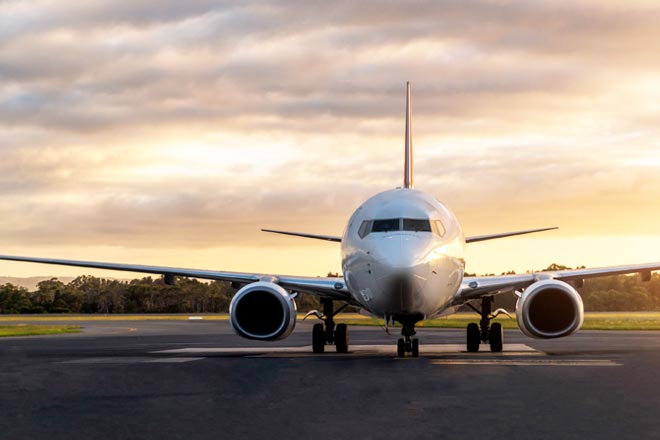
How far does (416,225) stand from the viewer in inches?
720

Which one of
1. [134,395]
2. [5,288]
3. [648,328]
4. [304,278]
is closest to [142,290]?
[5,288]

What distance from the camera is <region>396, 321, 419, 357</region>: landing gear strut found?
19.1 m

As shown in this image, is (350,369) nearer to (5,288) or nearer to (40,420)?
(40,420)

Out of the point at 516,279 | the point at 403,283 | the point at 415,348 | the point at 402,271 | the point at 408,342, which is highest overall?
the point at 516,279

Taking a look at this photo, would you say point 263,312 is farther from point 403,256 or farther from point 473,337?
point 473,337

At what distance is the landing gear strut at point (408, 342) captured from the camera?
19125 mm

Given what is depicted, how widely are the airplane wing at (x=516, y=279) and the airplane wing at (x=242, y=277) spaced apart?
2.98 meters

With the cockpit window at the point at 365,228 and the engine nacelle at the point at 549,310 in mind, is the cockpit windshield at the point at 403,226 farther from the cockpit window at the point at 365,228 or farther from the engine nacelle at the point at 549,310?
the engine nacelle at the point at 549,310

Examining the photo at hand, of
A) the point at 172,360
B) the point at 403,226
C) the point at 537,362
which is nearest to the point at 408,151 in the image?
the point at 403,226

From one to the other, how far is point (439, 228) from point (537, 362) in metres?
3.49

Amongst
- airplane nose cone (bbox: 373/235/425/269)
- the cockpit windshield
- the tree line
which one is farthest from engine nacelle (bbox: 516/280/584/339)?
the tree line

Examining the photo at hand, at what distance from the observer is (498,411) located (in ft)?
32.4

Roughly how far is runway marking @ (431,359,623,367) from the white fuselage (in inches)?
47.8

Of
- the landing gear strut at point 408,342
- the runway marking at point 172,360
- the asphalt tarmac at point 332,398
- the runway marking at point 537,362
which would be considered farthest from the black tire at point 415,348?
the runway marking at point 172,360
